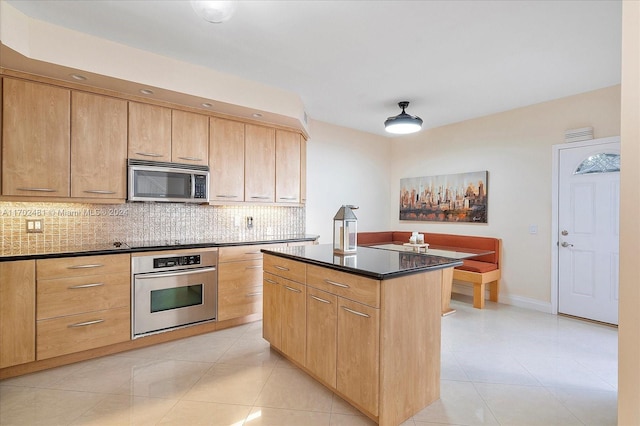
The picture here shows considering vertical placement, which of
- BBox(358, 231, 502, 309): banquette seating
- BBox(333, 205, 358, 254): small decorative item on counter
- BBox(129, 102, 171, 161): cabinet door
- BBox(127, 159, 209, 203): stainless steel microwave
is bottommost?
BBox(358, 231, 502, 309): banquette seating

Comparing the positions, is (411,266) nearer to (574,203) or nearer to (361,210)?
(574,203)

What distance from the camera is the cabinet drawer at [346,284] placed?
1781 mm

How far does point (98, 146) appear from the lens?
113 inches

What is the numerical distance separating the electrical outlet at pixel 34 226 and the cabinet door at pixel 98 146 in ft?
1.34

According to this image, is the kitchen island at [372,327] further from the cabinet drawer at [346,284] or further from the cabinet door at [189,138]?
the cabinet door at [189,138]

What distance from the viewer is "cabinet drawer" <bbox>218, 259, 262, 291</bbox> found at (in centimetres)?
333

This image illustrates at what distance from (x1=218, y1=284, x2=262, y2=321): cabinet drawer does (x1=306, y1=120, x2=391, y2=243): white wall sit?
5.08 feet

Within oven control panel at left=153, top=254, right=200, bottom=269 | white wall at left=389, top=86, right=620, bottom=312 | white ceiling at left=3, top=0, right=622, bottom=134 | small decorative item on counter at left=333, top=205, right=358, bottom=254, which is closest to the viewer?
white ceiling at left=3, top=0, right=622, bottom=134

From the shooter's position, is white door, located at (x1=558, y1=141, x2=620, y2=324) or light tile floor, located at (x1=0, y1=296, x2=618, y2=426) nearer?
light tile floor, located at (x1=0, y1=296, x2=618, y2=426)

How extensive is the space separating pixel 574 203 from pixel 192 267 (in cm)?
446

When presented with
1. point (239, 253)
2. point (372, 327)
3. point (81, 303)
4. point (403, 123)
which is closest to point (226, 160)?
point (239, 253)

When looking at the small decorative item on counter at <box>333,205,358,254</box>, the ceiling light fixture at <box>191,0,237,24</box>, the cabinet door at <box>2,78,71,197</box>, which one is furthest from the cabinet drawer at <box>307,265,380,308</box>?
the cabinet door at <box>2,78,71,197</box>

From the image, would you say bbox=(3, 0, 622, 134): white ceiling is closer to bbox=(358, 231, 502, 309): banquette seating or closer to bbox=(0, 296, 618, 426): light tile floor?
bbox=(358, 231, 502, 309): banquette seating

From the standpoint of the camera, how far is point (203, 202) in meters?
3.54
